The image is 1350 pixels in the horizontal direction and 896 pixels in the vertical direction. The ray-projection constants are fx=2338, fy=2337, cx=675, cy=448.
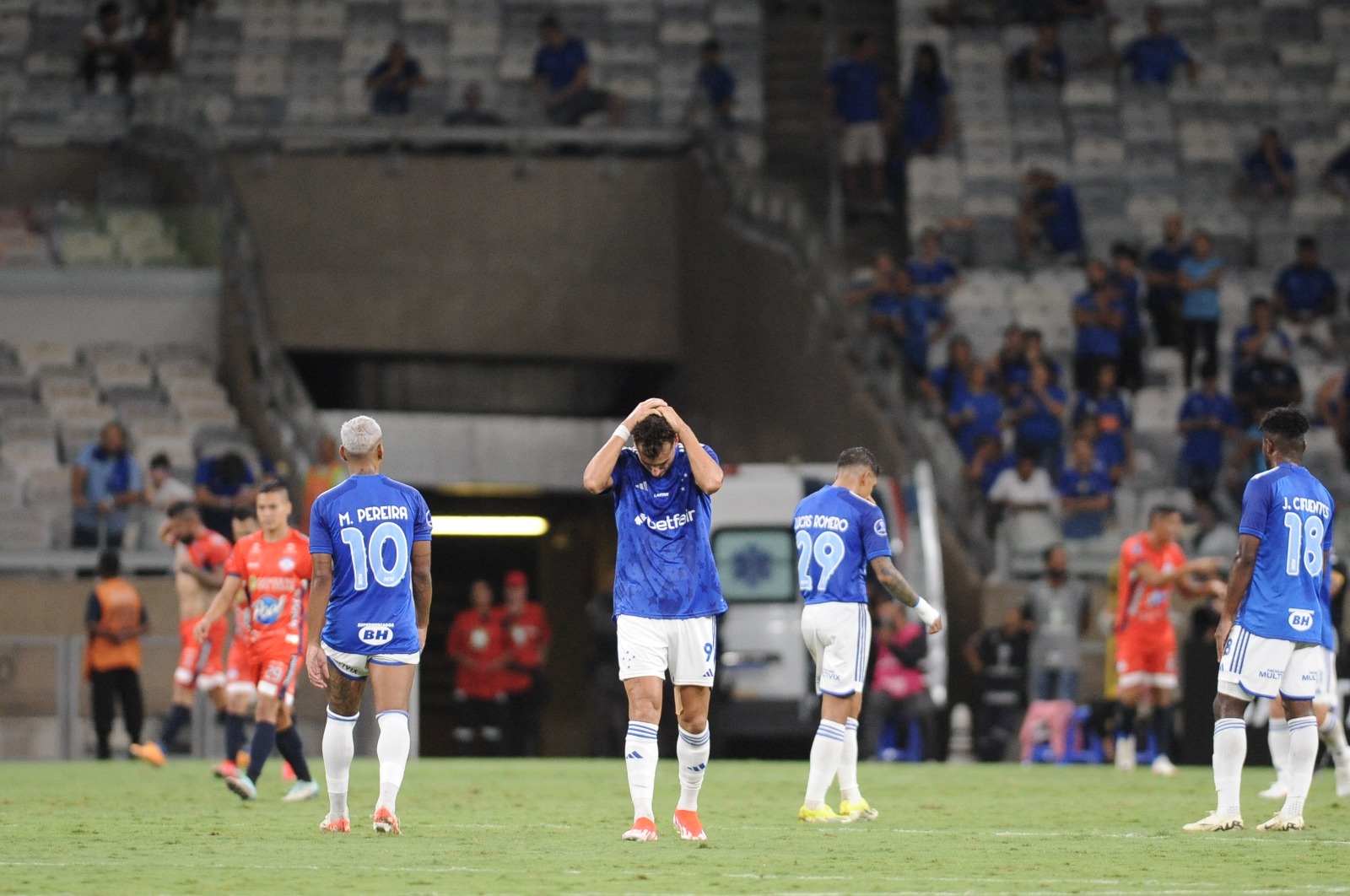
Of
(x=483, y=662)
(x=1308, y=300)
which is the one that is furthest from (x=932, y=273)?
(x=483, y=662)

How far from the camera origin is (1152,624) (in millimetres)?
19859

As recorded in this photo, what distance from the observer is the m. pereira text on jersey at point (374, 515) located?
11.9 metres

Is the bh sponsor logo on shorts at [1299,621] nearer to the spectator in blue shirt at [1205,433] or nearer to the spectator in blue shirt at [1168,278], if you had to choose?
the spectator in blue shirt at [1205,433]

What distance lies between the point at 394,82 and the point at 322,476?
8.89 metres

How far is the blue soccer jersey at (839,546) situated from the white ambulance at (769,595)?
8.69 meters

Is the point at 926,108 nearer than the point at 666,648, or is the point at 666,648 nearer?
the point at 666,648

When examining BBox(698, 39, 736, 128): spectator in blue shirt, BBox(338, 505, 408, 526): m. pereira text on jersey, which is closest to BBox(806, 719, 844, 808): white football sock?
BBox(338, 505, 408, 526): m. pereira text on jersey

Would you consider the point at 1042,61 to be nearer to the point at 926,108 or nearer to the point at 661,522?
the point at 926,108

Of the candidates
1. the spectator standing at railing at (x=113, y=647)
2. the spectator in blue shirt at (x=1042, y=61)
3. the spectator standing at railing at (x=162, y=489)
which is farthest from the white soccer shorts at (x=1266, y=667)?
the spectator in blue shirt at (x=1042, y=61)

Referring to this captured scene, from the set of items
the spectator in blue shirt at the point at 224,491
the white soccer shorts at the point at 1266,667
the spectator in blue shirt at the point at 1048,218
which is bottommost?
the white soccer shorts at the point at 1266,667

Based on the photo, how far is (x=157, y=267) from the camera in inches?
1168

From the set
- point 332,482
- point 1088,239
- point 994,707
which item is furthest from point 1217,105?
point 332,482

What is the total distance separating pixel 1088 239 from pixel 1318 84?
510cm

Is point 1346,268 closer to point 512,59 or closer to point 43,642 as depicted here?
point 512,59
